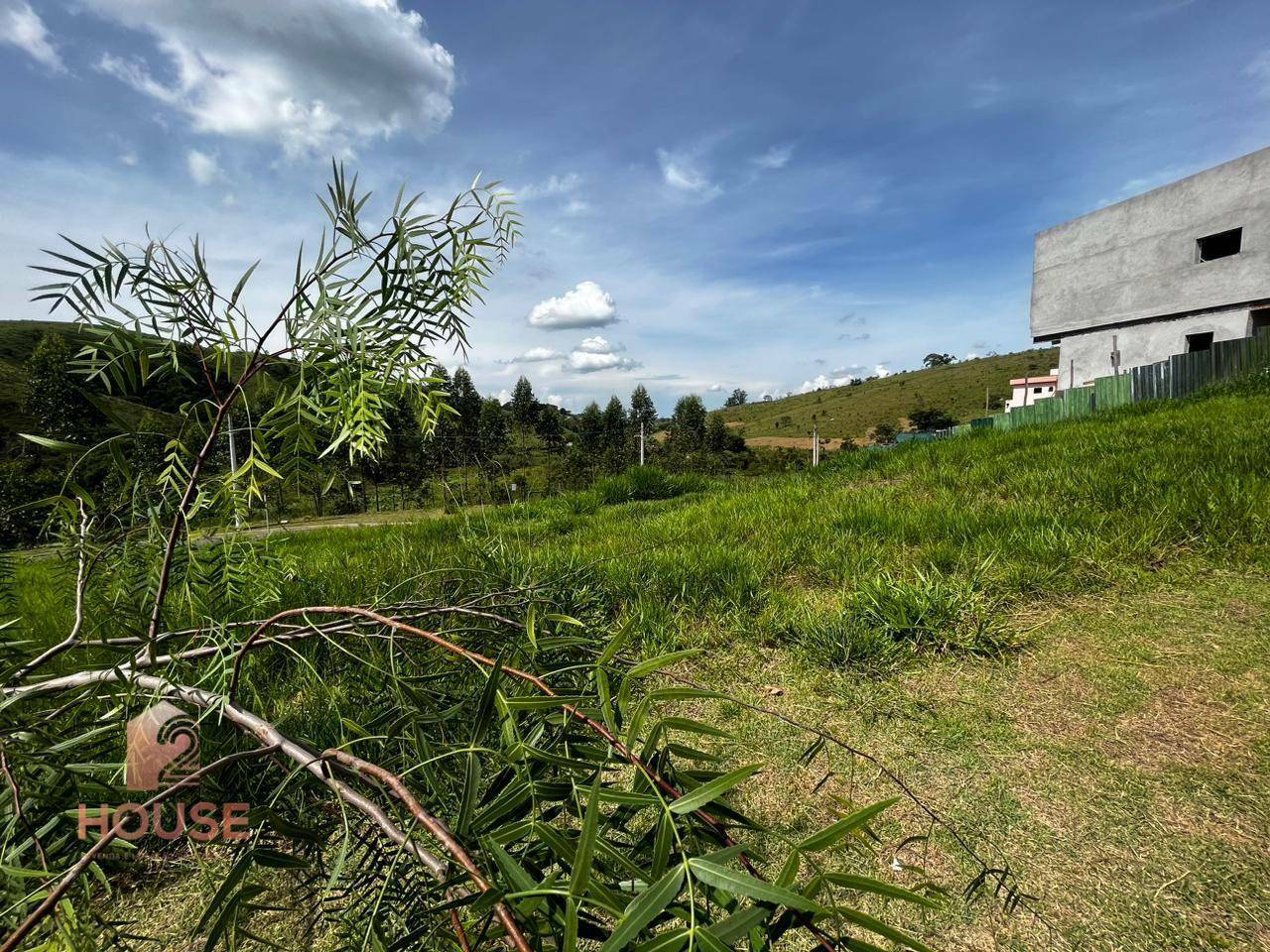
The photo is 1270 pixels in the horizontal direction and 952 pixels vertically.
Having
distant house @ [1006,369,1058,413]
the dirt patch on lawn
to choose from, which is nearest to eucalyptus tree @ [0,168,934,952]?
the dirt patch on lawn

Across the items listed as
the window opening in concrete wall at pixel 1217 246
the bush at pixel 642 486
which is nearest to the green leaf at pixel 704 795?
the bush at pixel 642 486

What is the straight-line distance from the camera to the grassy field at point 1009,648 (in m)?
1.40

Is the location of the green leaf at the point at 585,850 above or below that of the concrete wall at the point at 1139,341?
below

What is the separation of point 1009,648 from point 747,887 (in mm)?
2695

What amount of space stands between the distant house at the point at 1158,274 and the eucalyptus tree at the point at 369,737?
19.7 meters

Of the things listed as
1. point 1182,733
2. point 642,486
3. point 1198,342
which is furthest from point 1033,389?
point 1182,733

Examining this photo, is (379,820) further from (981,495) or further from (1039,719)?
(981,495)

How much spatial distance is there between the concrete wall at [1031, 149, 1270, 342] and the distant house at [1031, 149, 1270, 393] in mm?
23

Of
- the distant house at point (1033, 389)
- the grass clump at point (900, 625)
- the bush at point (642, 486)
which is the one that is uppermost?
the distant house at point (1033, 389)

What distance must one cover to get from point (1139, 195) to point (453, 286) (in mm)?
21959

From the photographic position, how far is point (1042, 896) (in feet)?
4.48

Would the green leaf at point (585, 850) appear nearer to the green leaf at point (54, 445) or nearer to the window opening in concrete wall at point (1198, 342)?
the green leaf at point (54, 445)

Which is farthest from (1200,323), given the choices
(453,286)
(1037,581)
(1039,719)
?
(453,286)

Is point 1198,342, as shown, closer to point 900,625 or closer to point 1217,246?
point 1217,246
